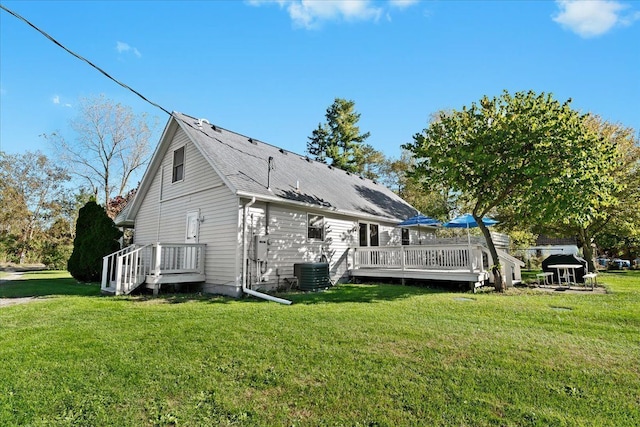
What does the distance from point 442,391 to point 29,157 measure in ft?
120

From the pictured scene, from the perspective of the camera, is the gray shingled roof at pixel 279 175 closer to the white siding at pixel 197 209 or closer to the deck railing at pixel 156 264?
the white siding at pixel 197 209

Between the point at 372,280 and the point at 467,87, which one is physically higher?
the point at 467,87

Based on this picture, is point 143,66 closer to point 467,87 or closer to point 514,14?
point 514,14

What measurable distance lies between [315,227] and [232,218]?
11.3 ft

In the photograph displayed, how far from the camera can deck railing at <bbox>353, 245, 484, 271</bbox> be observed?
1067 centimetres

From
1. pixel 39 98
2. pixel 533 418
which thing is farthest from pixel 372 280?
pixel 39 98

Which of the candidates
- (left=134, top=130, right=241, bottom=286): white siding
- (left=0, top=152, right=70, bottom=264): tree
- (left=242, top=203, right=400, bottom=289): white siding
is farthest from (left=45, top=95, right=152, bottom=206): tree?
(left=242, top=203, right=400, bottom=289): white siding

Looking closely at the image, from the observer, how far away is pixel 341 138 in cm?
3369

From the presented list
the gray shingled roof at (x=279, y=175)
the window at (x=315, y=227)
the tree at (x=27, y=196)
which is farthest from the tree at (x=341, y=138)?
the tree at (x=27, y=196)

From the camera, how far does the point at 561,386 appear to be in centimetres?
339

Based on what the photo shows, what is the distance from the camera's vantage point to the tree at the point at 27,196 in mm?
25672

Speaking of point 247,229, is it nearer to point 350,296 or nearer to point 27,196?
point 350,296

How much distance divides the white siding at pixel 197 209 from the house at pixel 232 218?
3 centimetres

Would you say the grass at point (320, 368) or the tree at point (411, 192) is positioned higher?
the tree at point (411, 192)
